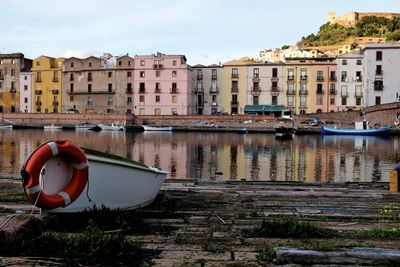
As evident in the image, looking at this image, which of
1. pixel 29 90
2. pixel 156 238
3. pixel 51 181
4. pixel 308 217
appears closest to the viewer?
pixel 156 238

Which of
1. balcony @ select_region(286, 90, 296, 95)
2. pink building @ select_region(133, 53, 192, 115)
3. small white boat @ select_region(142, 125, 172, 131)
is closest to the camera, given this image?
small white boat @ select_region(142, 125, 172, 131)

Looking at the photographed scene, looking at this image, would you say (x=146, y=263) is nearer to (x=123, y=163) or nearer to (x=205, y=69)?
(x=123, y=163)

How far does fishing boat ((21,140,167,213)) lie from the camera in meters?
7.44

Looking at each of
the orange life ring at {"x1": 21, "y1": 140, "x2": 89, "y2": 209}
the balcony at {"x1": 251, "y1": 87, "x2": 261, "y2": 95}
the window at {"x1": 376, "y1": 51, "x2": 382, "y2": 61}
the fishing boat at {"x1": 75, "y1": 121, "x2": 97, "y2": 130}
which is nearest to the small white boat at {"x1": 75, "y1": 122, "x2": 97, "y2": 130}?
the fishing boat at {"x1": 75, "y1": 121, "x2": 97, "y2": 130}

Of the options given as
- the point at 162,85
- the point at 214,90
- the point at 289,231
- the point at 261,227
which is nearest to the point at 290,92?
the point at 214,90

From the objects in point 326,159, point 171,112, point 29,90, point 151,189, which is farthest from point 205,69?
point 151,189

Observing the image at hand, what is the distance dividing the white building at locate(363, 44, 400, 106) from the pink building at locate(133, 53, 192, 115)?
31.1 m

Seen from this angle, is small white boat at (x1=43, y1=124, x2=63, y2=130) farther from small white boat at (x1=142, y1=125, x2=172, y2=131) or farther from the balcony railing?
the balcony railing

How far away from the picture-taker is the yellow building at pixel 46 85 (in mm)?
99062

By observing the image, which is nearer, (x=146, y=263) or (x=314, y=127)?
(x=146, y=263)

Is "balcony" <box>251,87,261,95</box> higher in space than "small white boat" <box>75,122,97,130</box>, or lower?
higher

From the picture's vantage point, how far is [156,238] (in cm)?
711

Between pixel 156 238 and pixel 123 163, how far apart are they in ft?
7.23

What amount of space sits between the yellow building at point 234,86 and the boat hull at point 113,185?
83011 millimetres
